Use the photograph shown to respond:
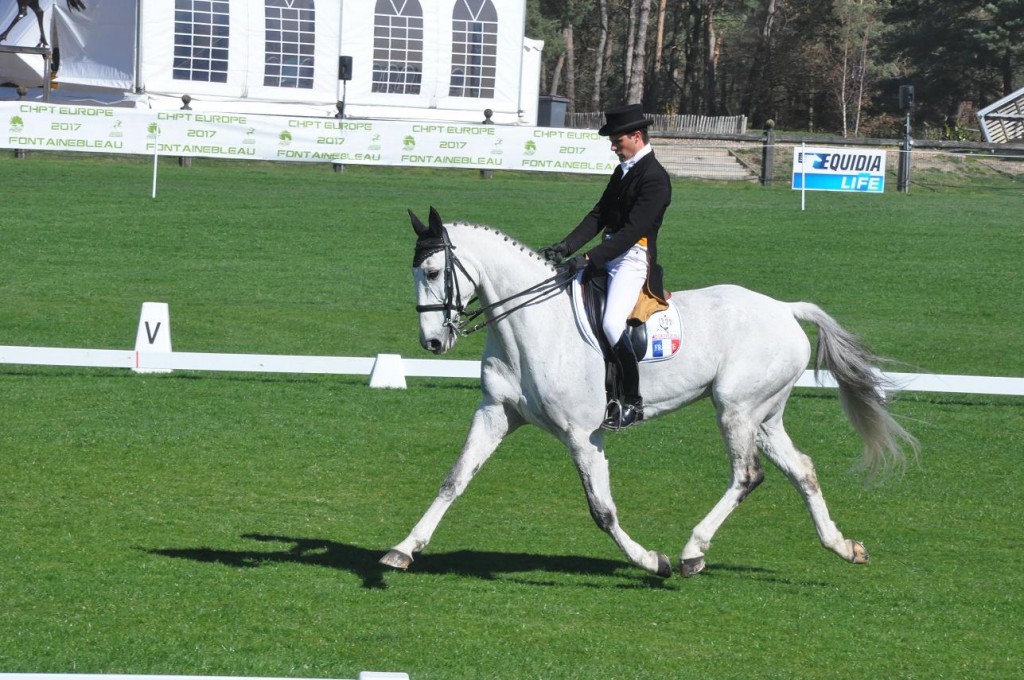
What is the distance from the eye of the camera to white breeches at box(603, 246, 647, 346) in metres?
7.72

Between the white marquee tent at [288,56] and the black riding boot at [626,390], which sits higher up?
the white marquee tent at [288,56]

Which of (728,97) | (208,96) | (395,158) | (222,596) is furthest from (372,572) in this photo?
(728,97)

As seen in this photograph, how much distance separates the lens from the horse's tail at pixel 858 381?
856cm

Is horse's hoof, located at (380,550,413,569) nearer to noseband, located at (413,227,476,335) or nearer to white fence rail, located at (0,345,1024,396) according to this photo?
noseband, located at (413,227,476,335)

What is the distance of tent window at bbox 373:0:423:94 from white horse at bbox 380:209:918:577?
1440 inches

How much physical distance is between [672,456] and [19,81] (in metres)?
35.4

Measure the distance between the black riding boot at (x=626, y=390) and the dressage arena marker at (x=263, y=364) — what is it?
562cm

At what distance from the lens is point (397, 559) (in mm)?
7395

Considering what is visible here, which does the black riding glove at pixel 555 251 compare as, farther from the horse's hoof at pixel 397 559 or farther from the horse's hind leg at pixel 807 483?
the horse's hoof at pixel 397 559

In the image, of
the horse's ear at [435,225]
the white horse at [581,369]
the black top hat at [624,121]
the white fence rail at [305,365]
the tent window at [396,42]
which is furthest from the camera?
the tent window at [396,42]

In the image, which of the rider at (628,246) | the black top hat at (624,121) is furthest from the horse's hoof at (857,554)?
the black top hat at (624,121)

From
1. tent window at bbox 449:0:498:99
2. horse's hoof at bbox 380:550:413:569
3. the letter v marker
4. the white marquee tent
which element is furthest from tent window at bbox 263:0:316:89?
horse's hoof at bbox 380:550:413:569

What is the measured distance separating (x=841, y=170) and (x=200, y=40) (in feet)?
65.4

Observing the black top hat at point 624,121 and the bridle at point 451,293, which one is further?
the black top hat at point 624,121
